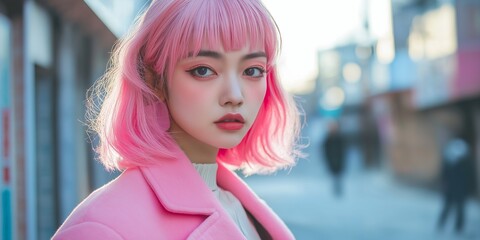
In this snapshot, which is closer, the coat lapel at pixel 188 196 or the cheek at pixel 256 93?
the coat lapel at pixel 188 196

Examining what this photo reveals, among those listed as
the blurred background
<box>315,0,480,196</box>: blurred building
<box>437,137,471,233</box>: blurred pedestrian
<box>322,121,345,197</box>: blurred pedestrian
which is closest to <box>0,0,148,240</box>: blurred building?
the blurred background


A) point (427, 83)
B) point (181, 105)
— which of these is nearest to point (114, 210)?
point (181, 105)

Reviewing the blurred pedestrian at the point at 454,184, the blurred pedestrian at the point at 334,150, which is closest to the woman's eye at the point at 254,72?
the blurred pedestrian at the point at 454,184

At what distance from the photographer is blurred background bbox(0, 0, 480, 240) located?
4.29 metres

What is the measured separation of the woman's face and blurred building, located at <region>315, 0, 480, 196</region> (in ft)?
46.6

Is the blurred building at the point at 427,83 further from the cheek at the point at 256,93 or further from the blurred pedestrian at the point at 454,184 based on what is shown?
the cheek at the point at 256,93

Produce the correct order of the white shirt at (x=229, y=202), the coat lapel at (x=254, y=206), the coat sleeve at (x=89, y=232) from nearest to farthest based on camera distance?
the coat sleeve at (x=89, y=232)
the white shirt at (x=229, y=202)
the coat lapel at (x=254, y=206)

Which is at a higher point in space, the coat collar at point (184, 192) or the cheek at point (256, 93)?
the cheek at point (256, 93)

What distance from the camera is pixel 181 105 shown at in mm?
1990

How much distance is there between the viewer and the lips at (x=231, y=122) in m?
1.98

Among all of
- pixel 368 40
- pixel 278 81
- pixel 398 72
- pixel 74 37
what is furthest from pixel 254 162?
pixel 368 40

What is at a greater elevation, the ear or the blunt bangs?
the blunt bangs

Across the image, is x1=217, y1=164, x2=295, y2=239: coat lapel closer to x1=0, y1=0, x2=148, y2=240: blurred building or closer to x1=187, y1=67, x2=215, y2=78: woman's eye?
x1=187, y1=67, x2=215, y2=78: woman's eye

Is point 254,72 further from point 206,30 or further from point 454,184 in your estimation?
point 454,184
